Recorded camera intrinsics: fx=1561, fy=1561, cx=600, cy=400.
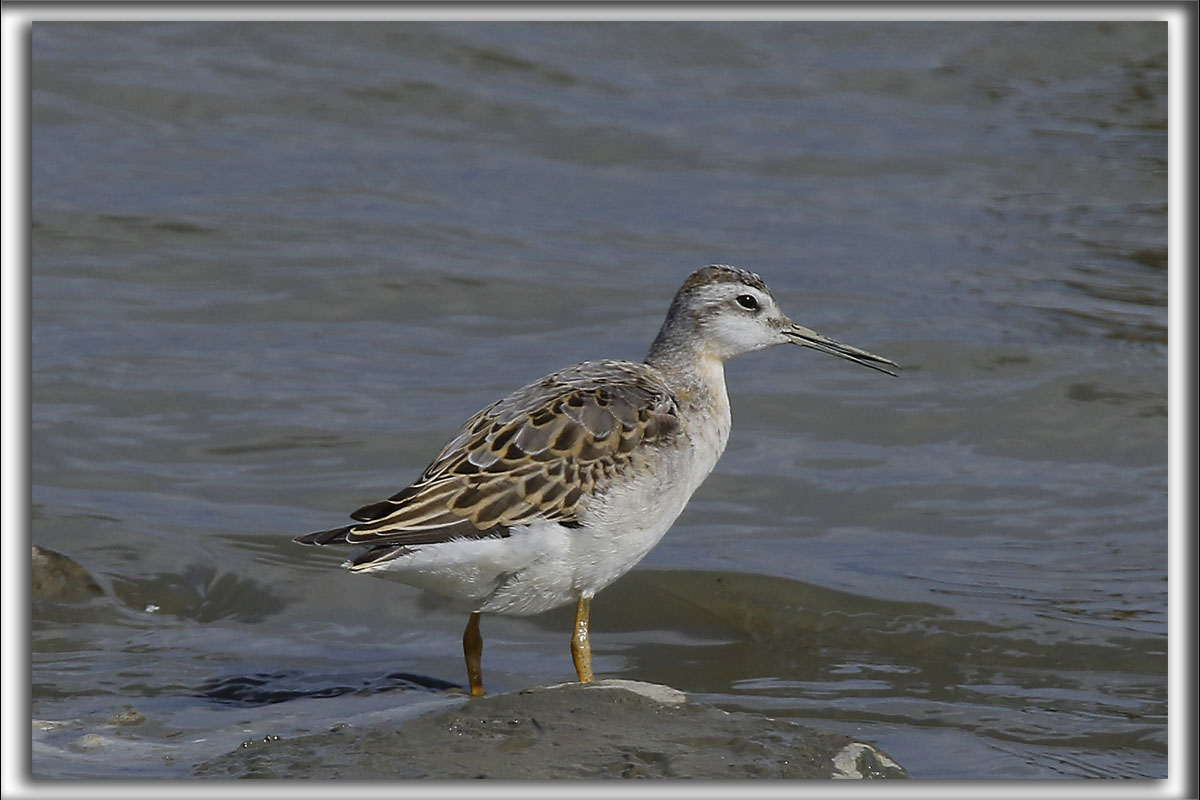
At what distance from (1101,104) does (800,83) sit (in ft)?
12.2

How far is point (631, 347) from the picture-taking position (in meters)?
14.1

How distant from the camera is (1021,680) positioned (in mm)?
9547

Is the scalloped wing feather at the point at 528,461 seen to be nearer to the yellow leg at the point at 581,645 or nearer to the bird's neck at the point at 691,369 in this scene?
the bird's neck at the point at 691,369

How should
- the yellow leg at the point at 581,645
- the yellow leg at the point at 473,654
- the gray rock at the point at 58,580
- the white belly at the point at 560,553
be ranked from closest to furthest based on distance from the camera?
the white belly at the point at 560,553
the yellow leg at the point at 581,645
the yellow leg at the point at 473,654
the gray rock at the point at 58,580

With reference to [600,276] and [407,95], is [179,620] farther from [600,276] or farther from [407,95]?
[407,95]

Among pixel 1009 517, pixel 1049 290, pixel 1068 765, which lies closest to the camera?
pixel 1068 765

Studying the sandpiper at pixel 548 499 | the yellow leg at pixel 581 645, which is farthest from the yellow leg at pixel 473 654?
the yellow leg at pixel 581 645

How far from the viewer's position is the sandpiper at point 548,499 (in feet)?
24.3

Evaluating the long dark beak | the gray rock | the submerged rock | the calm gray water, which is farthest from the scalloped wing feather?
the gray rock

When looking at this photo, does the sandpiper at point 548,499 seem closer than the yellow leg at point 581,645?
Yes

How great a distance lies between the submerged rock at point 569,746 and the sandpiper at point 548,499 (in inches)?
24.4

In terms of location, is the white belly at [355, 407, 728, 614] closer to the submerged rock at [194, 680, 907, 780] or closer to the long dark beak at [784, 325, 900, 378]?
the submerged rock at [194, 680, 907, 780]

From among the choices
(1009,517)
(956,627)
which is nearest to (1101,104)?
(1009,517)

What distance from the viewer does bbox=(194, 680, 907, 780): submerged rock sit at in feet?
21.6
